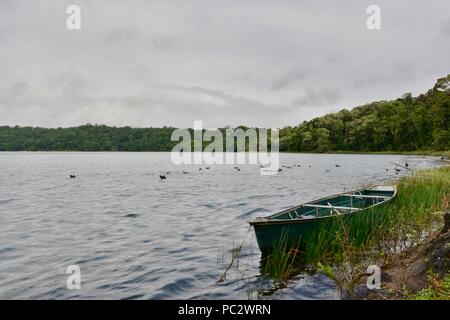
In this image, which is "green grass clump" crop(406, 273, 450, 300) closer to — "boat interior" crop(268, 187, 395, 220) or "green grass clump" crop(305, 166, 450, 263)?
"green grass clump" crop(305, 166, 450, 263)

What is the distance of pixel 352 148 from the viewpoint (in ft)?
434

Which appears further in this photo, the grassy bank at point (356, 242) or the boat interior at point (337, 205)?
the boat interior at point (337, 205)

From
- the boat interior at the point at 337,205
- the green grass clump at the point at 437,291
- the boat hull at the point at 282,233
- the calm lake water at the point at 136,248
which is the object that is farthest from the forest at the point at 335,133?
the green grass clump at the point at 437,291

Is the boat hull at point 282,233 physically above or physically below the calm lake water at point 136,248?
above

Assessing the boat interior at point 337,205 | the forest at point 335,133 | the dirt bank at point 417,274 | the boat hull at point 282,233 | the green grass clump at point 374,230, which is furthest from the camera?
the forest at point 335,133

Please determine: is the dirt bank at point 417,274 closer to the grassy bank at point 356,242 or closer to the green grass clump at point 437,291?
the green grass clump at point 437,291

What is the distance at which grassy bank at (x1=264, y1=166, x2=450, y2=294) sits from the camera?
10531 mm

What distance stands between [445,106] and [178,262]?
78.4 metres

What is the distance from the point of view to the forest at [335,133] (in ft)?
332

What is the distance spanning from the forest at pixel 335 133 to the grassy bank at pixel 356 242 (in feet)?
229

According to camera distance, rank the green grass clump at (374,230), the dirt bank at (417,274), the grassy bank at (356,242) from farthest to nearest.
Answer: the green grass clump at (374,230), the grassy bank at (356,242), the dirt bank at (417,274)

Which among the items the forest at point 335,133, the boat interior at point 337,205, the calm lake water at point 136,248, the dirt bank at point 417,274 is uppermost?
the forest at point 335,133

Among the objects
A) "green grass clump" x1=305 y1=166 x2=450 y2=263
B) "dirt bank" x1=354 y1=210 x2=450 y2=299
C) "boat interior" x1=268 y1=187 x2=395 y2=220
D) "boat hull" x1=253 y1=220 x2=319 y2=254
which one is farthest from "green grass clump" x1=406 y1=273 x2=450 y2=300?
"boat interior" x1=268 y1=187 x2=395 y2=220

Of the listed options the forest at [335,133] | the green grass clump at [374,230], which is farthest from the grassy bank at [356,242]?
the forest at [335,133]
